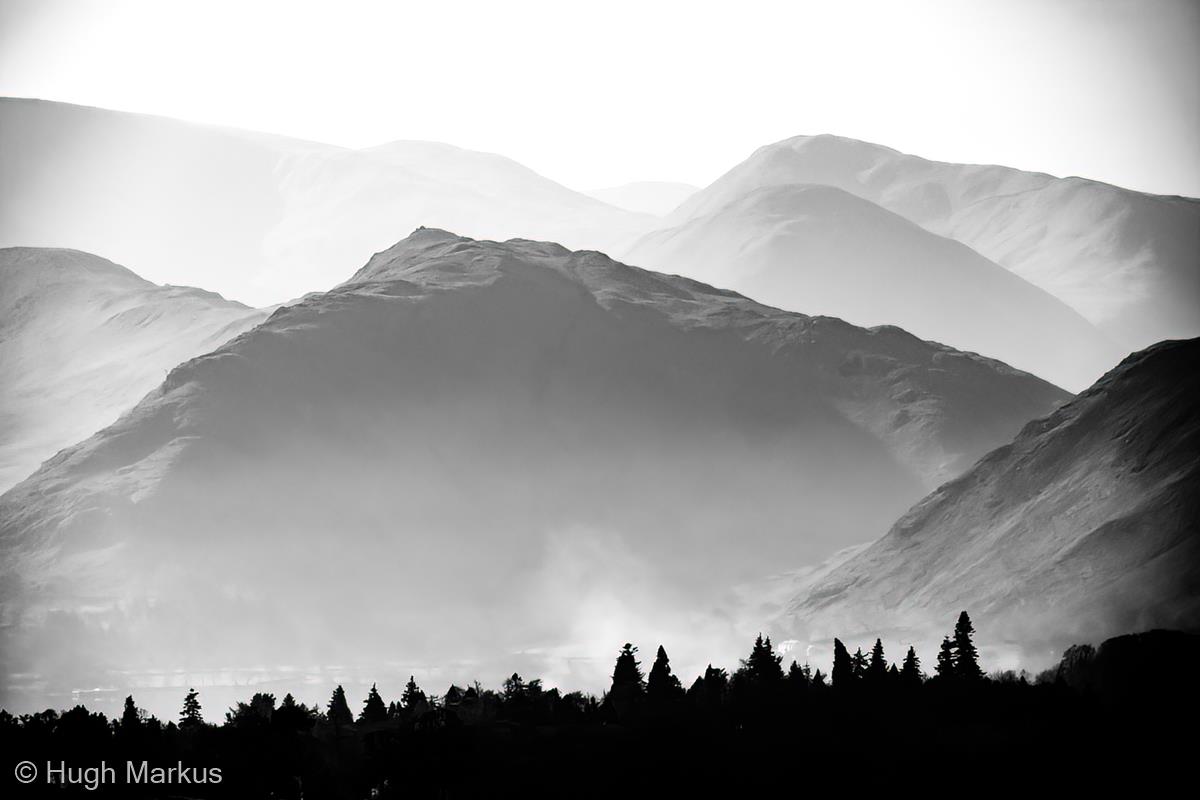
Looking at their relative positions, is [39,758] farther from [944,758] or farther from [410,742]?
[944,758]

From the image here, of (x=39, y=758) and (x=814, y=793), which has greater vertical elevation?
(x=39, y=758)

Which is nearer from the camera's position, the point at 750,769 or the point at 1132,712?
the point at 750,769

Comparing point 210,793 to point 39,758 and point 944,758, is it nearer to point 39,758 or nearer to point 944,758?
point 39,758

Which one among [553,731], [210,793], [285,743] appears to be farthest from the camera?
[553,731]

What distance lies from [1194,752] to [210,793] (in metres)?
91.1

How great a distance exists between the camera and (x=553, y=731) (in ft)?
607

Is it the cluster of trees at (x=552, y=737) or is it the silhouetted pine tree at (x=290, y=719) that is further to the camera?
the silhouetted pine tree at (x=290, y=719)

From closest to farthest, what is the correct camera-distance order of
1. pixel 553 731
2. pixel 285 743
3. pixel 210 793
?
pixel 210 793
pixel 285 743
pixel 553 731

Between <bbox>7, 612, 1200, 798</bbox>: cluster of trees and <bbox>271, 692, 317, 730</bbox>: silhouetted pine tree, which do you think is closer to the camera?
<bbox>7, 612, 1200, 798</bbox>: cluster of trees

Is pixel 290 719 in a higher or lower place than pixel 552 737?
higher

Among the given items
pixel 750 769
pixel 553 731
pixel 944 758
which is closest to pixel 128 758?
pixel 553 731

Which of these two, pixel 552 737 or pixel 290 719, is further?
pixel 552 737

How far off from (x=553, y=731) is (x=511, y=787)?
53.8 feet

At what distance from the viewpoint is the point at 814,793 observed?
170 metres
